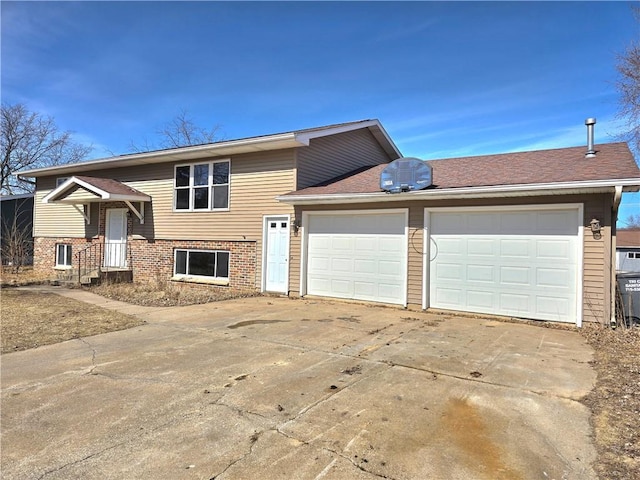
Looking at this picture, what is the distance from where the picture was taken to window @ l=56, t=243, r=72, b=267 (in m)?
17.5

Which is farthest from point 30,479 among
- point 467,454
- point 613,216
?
point 613,216

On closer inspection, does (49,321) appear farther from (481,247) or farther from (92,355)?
(481,247)

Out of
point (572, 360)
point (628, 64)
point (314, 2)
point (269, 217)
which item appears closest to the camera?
point (572, 360)

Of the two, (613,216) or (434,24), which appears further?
(434,24)

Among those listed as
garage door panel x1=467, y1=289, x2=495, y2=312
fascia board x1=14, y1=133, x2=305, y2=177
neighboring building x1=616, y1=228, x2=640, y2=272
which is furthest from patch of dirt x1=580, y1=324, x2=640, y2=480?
neighboring building x1=616, y1=228, x2=640, y2=272

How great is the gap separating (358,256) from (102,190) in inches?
371

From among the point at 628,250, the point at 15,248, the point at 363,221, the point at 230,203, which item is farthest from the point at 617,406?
the point at 628,250

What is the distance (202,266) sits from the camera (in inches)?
531

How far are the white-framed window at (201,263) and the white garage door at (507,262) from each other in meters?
6.80

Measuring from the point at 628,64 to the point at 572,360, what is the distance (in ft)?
44.5

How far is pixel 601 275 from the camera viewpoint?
741 centimetres

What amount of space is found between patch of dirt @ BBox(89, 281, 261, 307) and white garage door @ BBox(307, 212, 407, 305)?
2245 mm

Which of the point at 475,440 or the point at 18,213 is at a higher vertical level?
the point at 18,213

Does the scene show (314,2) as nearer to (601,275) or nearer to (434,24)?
(434,24)
